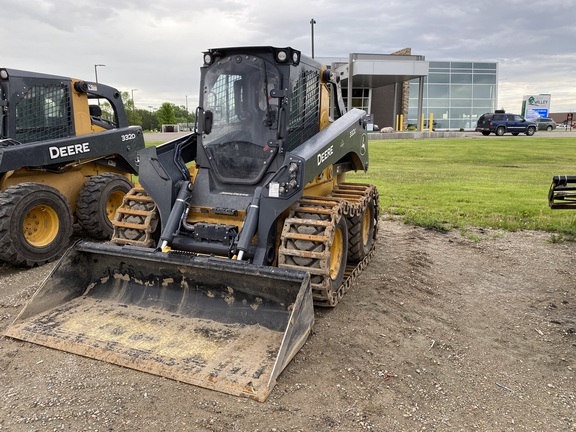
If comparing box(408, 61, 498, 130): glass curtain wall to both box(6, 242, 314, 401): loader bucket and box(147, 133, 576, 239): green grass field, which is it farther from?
box(6, 242, 314, 401): loader bucket

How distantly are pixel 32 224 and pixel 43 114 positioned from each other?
1.79m

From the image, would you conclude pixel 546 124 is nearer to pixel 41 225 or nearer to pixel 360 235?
pixel 360 235

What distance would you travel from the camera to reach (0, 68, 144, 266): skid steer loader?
6.48m

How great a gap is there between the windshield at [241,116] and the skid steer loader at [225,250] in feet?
0.04

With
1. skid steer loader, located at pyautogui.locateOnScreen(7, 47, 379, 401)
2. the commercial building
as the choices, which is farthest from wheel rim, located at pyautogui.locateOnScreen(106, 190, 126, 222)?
the commercial building

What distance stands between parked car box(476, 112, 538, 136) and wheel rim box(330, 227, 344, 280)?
109ft

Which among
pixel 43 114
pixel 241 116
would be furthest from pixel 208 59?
pixel 43 114

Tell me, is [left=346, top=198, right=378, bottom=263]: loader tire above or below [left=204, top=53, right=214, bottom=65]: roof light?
below

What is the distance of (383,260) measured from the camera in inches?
265

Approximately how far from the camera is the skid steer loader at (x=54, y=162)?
648 centimetres

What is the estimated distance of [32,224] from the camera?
268 inches

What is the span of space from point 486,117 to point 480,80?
46.8 ft

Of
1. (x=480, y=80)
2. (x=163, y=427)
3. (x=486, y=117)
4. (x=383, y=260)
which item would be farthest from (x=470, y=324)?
(x=480, y=80)

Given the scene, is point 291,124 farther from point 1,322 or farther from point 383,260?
point 1,322
